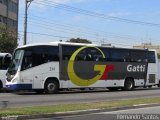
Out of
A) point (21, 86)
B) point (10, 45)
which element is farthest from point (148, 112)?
point (10, 45)

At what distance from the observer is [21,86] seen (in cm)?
2858

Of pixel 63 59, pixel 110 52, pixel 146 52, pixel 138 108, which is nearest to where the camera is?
pixel 138 108

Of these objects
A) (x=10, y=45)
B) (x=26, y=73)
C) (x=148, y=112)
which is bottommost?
(x=148, y=112)

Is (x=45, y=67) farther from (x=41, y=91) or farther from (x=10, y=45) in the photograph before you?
(x=10, y=45)

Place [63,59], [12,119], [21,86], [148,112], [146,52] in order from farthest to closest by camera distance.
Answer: [146,52] → [63,59] → [21,86] → [148,112] → [12,119]

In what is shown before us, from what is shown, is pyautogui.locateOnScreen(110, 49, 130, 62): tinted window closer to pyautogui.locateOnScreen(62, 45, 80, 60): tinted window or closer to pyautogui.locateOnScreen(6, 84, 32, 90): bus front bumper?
pyautogui.locateOnScreen(62, 45, 80, 60): tinted window

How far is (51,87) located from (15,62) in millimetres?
2942

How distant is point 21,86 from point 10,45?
53.9 feet

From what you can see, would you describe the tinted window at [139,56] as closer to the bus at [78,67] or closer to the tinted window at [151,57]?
the bus at [78,67]

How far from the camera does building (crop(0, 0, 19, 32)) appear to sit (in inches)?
2793

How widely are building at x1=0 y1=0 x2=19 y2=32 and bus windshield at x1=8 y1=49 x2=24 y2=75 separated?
41.4m

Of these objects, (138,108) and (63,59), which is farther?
(63,59)

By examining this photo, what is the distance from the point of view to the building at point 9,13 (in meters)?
70.9

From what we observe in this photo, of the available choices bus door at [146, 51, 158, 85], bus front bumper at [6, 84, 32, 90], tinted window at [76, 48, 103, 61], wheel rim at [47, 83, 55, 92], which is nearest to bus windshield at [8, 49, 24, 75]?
bus front bumper at [6, 84, 32, 90]
